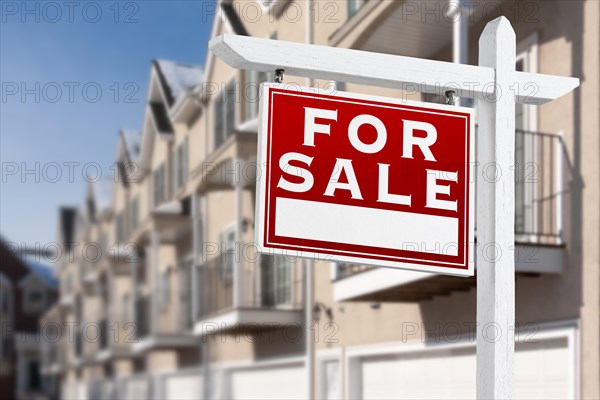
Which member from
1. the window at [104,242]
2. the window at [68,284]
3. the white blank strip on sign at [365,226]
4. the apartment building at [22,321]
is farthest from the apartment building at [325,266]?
the apartment building at [22,321]

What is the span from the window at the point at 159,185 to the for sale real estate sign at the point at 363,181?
27.2 m

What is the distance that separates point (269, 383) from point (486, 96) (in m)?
16.3

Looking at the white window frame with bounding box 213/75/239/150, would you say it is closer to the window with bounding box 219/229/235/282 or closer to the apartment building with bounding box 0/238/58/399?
the window with bounding box 219/229/235/282

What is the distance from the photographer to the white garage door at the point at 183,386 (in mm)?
26922

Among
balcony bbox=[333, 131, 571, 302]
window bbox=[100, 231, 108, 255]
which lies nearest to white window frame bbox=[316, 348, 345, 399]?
balcony bbox=[333, 131, 571, 302]

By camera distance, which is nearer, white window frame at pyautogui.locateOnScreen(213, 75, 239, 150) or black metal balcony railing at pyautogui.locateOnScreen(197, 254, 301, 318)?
black metal balcony railing at pyautogui.locateOnScreen(197, 254, 301, 318)

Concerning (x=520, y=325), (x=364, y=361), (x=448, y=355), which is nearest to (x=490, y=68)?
(x=520, y=325)

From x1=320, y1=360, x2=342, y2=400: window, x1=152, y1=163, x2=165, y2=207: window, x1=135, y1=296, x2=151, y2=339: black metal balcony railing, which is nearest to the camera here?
x1=320, y1=360, x2=342, y2=400: window

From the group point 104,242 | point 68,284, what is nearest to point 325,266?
point 104,242

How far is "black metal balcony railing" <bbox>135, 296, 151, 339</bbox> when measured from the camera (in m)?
30.2

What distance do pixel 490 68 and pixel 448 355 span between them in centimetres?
882

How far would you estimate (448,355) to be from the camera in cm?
1384

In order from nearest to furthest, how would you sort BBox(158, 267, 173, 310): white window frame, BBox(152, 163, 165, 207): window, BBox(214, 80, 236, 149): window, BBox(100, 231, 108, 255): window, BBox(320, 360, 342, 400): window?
1. BBox(320, 360, 342, 400): window
2. BBox(214, 80, 236, 149): window
3. BBox(158, 267, 173, 310): white window frame
4. BBox(152, 163, 165, 207): window
5. BBox(100, 231, 108, 255): window

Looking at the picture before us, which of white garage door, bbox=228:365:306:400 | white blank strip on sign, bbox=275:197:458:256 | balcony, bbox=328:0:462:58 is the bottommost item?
white garage door, bbox=228:365:306:400
